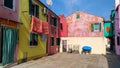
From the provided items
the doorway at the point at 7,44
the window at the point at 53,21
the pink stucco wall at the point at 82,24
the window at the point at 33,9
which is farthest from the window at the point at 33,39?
the pink stucco wall at the point at 82,24

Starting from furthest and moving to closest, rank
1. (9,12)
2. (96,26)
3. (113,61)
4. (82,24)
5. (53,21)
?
(82,24) < (96,26) < (53,21) < (113,61) < (9,12)

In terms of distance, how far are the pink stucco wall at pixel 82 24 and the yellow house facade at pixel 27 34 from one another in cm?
1091

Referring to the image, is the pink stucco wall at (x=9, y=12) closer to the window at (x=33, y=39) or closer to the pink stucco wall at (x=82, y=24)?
the window at (x=33, y=39)

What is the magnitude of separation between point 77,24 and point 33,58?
14.2m

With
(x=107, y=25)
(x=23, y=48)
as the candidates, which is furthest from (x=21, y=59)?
(x=107, y=25)

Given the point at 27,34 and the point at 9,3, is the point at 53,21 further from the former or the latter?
the point at 9,3

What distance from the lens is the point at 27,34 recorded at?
16.4 m

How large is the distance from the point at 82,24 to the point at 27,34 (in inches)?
605

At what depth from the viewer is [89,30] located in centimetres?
2964

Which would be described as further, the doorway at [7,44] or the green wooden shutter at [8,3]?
the green wooden shutter at [8,3]

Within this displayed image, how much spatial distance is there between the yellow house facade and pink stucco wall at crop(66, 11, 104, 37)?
429 inches

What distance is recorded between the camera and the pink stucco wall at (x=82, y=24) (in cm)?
2923

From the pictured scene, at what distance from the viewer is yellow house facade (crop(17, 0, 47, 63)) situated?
49.8ft

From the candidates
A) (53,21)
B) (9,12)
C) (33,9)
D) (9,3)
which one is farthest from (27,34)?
(53,21)
